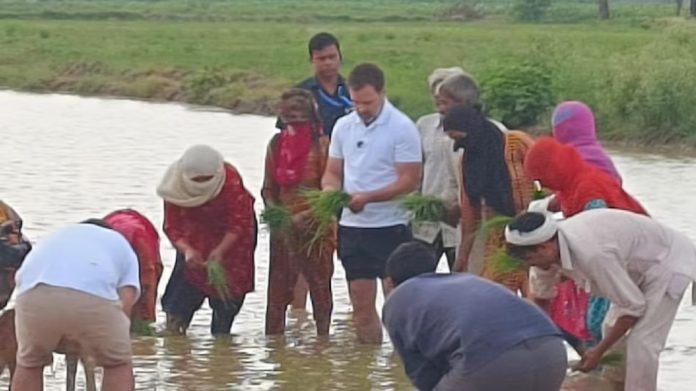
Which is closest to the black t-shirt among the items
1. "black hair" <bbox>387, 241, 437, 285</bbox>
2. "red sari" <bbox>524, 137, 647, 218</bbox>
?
"red sari" <bbox>524, 137, 647, 218</bbox>

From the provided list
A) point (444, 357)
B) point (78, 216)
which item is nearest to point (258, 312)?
point (78, 216)

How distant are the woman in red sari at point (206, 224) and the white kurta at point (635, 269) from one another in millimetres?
2835

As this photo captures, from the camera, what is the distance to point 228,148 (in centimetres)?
2536

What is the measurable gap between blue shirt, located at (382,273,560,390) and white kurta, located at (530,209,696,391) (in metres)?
1.33

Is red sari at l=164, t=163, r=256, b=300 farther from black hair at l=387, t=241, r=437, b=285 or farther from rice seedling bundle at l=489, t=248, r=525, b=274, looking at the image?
black hair at l=387, t=241, r=437, b=285

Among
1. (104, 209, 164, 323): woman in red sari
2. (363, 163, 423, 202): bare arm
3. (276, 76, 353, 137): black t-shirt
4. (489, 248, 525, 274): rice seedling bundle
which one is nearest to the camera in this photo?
(489, 248, 525, 274): rice seedling bundle

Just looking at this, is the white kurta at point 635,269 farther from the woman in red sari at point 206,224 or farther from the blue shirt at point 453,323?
the woman in red sari at point 206,224

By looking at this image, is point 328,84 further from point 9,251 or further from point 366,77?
point 9,251

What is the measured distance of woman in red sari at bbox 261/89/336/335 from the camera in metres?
10.6

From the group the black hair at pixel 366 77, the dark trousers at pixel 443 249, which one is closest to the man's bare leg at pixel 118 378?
the black hair at pixel 366 77

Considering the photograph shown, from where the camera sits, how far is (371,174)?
33.3 ft

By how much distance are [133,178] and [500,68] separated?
935cm

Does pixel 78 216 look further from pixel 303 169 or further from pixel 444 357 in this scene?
pixel 444 357

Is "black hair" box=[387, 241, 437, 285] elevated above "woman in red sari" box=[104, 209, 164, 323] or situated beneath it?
elevated above
